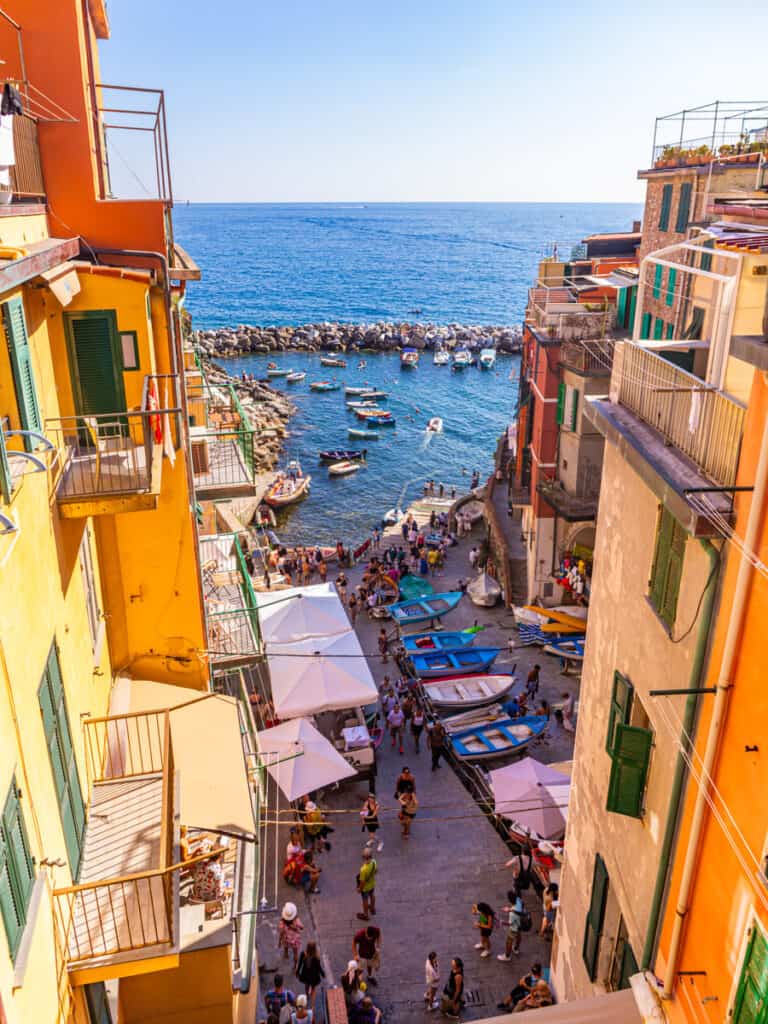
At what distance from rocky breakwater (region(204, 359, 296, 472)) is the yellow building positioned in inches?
1635

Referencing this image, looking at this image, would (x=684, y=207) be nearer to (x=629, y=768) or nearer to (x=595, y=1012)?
(x=629, y=768)

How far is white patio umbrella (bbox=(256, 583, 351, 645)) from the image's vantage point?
2347cm

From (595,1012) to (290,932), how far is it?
331 inches

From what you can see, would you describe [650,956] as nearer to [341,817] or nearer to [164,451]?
[164,451]

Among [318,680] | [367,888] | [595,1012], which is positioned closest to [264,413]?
[318,680]

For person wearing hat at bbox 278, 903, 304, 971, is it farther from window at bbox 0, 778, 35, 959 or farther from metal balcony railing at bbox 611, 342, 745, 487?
metal balcony railing at bbox 611, 342, 745, 487

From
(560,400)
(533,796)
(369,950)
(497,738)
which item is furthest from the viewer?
(560,400)

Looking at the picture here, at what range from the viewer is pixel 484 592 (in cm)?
3178

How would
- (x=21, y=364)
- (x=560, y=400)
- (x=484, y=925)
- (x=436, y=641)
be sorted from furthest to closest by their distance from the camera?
(x=560, y=400), (x=436, y=641), (x=484, y=925), (x=21, y=364)

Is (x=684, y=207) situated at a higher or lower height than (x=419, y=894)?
higher

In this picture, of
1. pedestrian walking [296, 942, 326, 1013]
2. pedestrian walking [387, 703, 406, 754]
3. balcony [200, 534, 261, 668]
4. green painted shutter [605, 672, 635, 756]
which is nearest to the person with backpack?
pedestrian walking [296, 942, 326, 1013]

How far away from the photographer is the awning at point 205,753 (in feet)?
36.3

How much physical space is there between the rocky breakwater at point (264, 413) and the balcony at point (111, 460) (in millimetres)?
43219

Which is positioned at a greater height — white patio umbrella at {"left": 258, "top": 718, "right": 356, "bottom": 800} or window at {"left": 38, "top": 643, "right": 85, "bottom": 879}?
window at {"left": 38, "top": 643, "right": 85, "bottom": 879}
